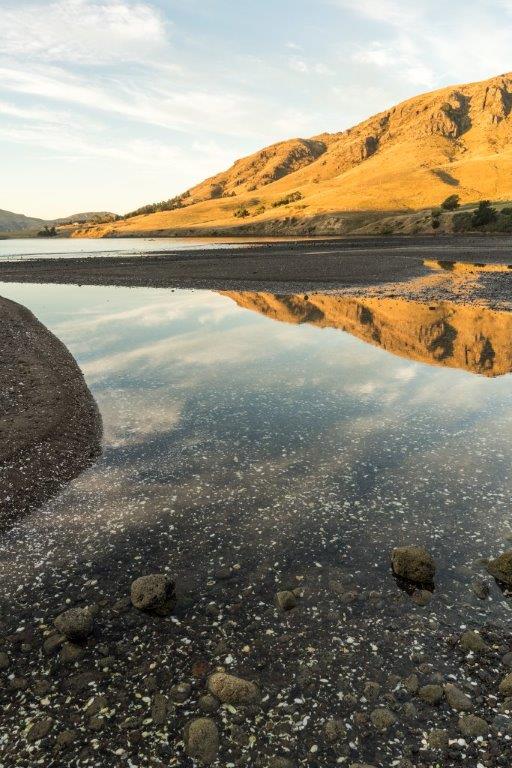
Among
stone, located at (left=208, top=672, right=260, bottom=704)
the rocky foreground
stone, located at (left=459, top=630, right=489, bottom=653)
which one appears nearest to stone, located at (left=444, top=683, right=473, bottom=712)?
the rocky foreground

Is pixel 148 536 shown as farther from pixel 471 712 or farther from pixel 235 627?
pixel 471 712

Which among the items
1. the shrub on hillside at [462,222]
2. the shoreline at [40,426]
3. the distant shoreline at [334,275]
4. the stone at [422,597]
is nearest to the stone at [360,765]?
the stone at [422,597]

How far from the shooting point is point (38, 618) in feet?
28.1

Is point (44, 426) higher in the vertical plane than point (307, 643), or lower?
higher

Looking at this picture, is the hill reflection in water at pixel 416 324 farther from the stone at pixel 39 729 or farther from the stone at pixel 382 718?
the stone at pixel 39 729

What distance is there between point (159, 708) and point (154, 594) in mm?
2077

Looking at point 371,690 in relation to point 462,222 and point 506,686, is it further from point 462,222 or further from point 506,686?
point 462,222

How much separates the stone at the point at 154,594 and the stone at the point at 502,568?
240 inches

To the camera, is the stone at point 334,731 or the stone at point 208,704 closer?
the stone at point 334,731

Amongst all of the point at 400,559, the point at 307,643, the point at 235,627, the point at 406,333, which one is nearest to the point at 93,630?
the point at 235,627

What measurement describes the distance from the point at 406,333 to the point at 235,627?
81.4 feet

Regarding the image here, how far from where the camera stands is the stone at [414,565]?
29.5 feet

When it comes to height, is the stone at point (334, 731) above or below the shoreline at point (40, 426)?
below

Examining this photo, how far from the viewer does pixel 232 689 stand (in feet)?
22.6
